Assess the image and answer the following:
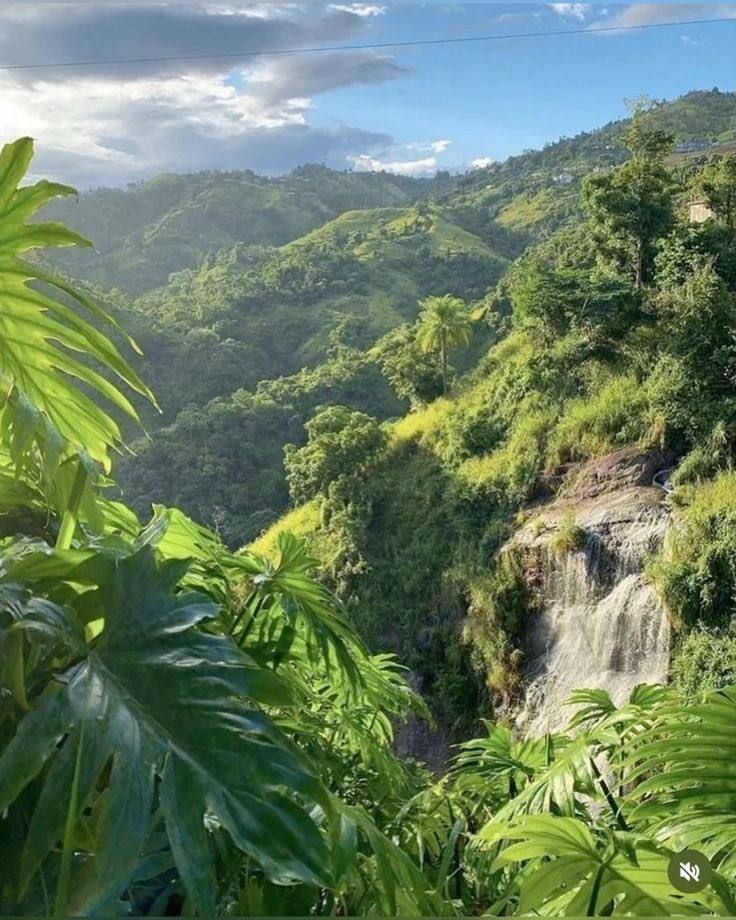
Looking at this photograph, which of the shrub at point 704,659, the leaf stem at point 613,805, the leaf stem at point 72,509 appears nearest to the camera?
the leaf stem at point 72,509

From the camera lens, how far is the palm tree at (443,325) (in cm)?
488

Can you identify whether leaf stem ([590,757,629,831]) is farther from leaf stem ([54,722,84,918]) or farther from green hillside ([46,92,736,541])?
green hillside ([46,92,736,541])

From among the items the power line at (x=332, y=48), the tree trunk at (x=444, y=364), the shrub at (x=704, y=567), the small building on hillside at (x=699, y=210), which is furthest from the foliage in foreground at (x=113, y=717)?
Result: the small building on hillside at (x=699, y=210)

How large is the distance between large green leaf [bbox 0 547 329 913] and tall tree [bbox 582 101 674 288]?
5.18 metres

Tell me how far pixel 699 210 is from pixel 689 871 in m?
5.74

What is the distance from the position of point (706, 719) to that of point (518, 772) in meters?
0.26

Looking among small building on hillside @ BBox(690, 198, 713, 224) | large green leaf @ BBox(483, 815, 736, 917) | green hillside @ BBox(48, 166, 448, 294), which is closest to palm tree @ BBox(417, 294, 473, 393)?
small building on hillside @ BBox(690, 198, 713, 224)

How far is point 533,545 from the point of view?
5.16 metres

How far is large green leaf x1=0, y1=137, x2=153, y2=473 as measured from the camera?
0.42m

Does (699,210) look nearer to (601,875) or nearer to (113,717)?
(601,875)

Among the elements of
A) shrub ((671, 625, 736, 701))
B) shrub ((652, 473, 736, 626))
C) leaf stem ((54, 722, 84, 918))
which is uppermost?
leaf stem ((54, 722, 84, 918))

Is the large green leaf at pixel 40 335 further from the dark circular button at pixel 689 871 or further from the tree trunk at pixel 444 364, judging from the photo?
the tree trunk at pixel 444 364

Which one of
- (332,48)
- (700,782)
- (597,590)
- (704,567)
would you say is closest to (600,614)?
(597,590)

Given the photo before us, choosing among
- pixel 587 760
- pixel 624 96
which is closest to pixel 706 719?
pixel 587 760
